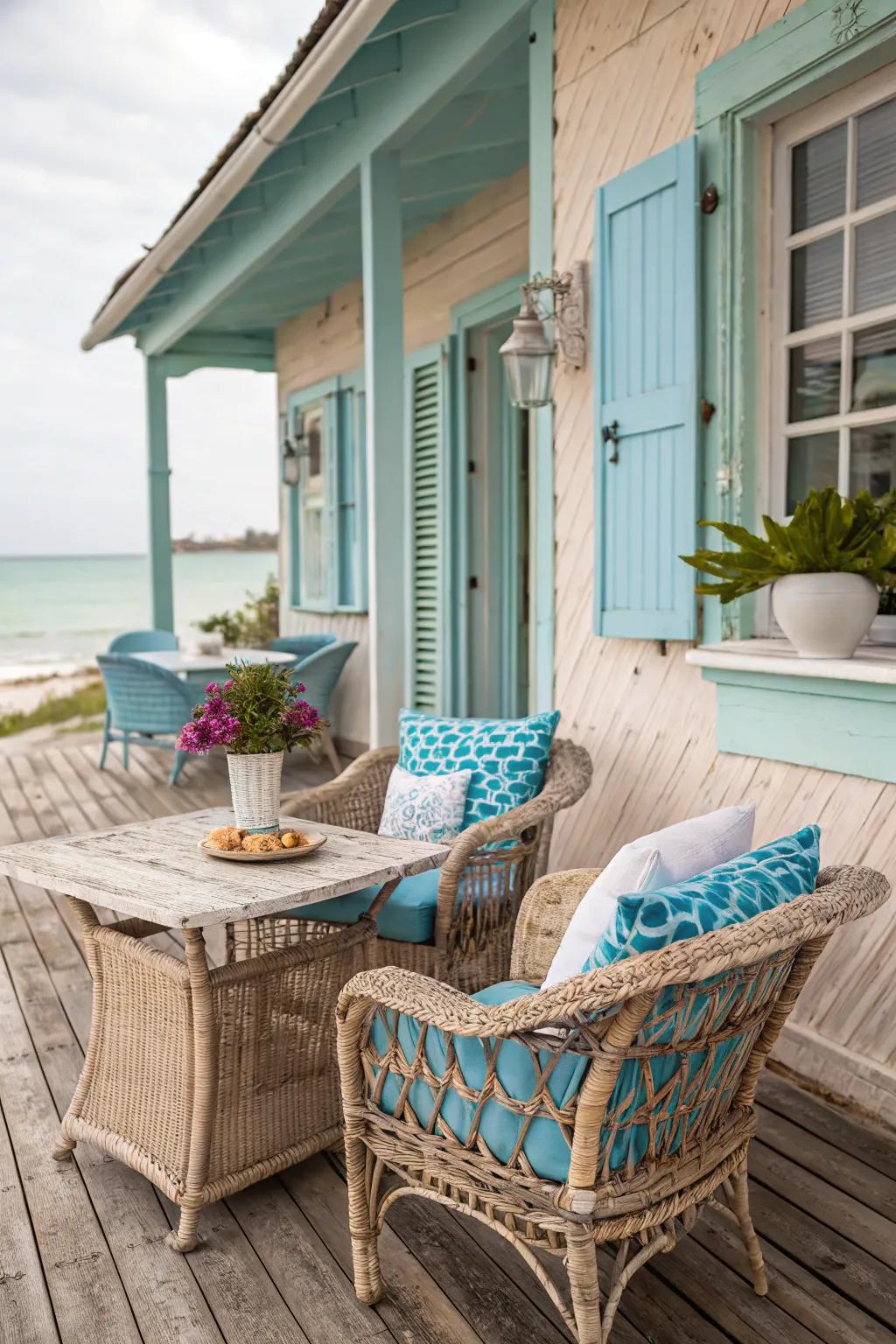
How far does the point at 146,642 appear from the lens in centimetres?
778

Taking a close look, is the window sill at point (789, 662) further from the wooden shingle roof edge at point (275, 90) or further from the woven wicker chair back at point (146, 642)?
the woven wicker chair back at point (146, 642)

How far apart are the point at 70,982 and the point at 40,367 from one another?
102 ft

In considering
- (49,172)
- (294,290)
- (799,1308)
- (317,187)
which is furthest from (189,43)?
(799,1308)

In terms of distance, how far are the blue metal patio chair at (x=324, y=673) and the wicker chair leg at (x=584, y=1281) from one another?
15.7ft

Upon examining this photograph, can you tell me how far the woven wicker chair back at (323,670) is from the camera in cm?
629

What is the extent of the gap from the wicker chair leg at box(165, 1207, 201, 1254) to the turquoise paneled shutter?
1.84 metres

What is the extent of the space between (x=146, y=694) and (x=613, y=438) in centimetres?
402

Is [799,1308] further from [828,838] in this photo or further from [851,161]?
[851,161]

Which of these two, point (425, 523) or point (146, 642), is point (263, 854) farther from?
point (146, 642)

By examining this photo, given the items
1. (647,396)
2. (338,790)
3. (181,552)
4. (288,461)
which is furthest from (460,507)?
(181,552)

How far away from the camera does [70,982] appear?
339cm

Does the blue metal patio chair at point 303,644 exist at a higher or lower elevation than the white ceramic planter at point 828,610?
lower

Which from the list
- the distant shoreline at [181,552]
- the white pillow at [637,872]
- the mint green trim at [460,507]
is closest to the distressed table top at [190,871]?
the white pillow at [637,872]

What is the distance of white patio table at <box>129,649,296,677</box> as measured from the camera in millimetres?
6527
